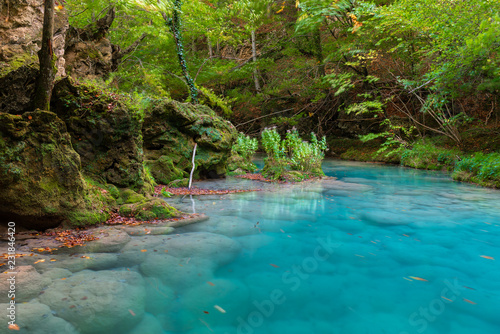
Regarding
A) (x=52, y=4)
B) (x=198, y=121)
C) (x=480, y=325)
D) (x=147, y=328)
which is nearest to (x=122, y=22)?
(x=198, y=121)

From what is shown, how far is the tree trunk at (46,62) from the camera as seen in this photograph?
367 cm

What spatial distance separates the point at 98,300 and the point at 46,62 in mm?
3266

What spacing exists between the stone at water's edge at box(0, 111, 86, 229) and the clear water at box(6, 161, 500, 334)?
116 cm

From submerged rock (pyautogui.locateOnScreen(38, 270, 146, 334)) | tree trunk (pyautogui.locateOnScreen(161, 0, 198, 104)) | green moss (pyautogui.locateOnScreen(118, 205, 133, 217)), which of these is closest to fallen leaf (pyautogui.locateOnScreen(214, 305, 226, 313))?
submerged rock (pyautogui.locateOnScreen(38, 270, 146, 334))

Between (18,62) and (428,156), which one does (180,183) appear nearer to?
(18,62)

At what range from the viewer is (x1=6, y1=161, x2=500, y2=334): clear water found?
2.09 meters

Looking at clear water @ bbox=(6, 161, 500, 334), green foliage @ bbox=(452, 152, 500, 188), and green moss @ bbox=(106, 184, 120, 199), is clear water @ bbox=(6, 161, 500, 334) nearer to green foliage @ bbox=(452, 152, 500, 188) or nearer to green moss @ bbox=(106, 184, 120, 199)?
green moss @ bbox=(106, 184, 120, 199)

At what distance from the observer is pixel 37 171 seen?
341 centimetres

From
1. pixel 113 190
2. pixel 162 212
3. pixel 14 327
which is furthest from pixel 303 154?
pixel 14 327

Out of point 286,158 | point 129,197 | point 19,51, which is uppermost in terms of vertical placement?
point 19,51

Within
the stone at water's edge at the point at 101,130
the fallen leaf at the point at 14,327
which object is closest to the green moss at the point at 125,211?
the stone at water's edge at the point at 101,130

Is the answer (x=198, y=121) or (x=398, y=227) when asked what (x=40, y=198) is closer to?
(x=398, y=227)

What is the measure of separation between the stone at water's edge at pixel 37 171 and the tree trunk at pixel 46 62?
0.45 m

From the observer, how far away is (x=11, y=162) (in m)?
3.19
